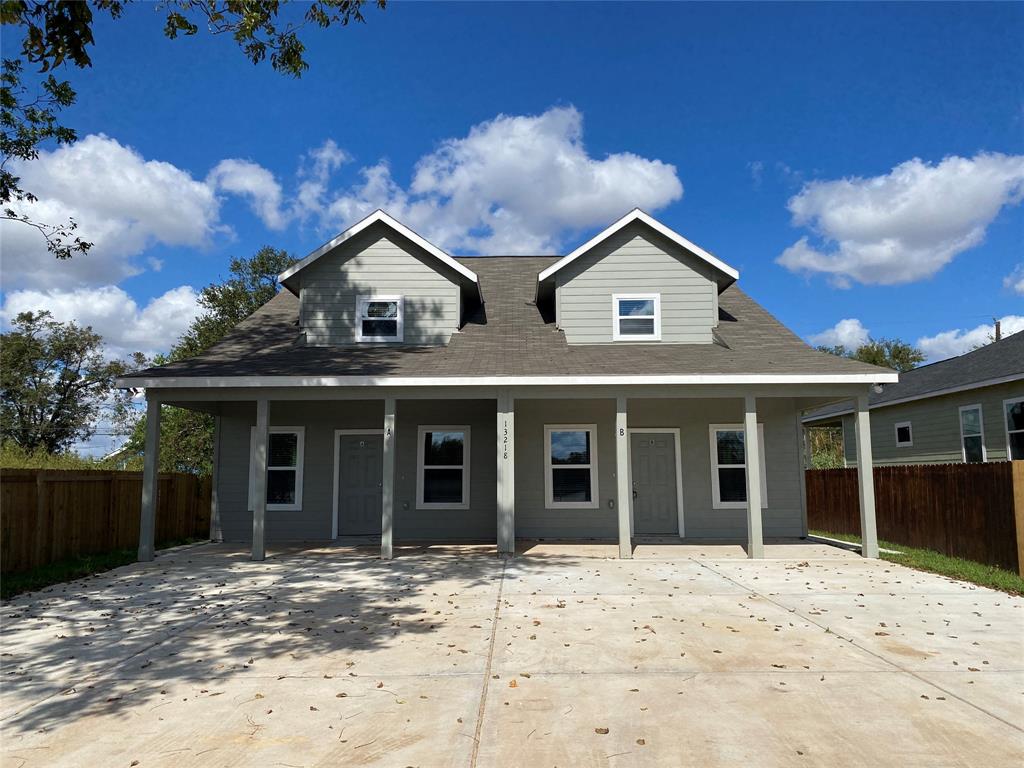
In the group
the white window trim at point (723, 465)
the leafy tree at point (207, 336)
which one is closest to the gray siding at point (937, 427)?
the white window trim at point (723, 465)

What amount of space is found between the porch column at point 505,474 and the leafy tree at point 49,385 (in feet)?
93.2

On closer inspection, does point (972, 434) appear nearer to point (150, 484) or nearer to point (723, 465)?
point (723, 465)

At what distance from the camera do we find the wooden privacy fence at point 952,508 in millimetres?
8852

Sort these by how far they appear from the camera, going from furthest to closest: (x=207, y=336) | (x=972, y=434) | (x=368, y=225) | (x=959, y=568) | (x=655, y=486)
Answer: (x=207, y=336) → (x=972, y=434) → (x=655, y=486) → (x=368, y=225) → (x=959, y=568)

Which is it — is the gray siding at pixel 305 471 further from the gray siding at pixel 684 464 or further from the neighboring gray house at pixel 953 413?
the neighboring gray house at pixel 953 413

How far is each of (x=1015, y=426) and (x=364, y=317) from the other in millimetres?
14549

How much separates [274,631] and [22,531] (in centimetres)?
594

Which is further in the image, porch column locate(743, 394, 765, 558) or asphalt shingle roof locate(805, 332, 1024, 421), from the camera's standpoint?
asphalt shingle roof locate(805, 332, 1024, 421)

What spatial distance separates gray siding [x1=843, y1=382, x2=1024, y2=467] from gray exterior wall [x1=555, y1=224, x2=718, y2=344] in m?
7.52

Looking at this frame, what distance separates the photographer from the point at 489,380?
35.2 feet

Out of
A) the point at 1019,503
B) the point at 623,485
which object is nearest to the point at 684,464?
the point at 623,485

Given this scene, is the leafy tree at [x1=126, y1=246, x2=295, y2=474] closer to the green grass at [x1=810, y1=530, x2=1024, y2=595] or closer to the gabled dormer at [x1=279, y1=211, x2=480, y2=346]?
the gabled dormer at [x1=279, y1=211, x2=480, y2=346]

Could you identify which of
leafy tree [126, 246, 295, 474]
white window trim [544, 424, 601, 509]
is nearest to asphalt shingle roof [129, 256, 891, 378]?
white window trim [544, 424, 601, 509]

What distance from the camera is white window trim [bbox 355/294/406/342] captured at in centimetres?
1319
